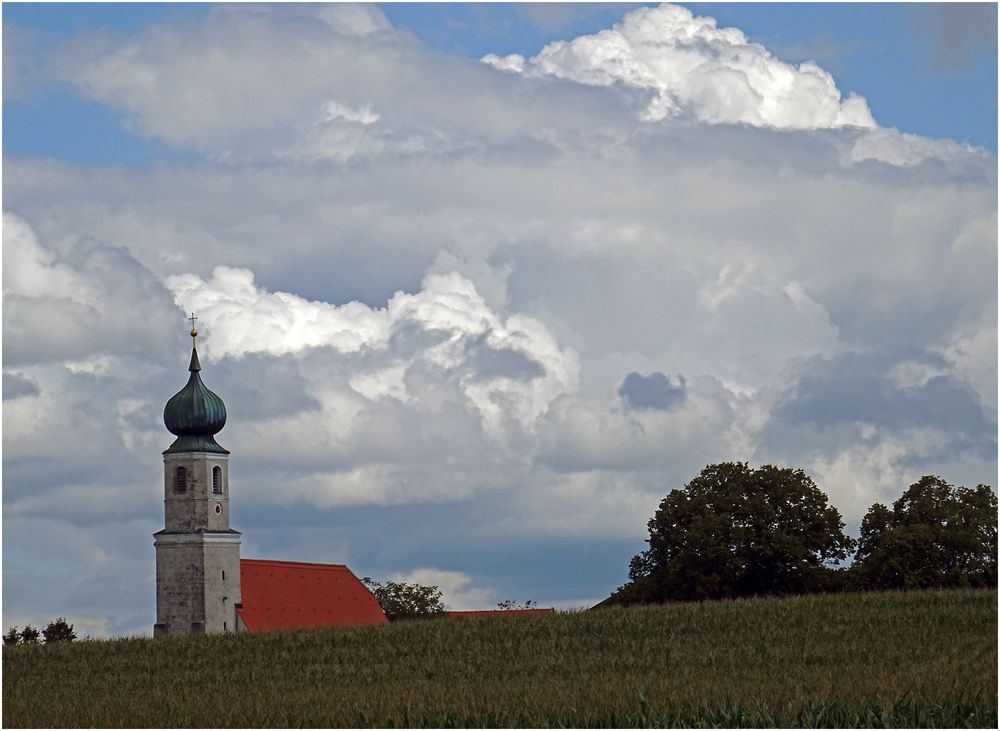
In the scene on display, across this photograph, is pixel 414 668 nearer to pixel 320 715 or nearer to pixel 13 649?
pixel 320 715

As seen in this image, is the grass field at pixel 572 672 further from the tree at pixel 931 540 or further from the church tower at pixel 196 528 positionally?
the church tower at pixel 196 528

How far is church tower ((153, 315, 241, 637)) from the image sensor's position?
90.1 meters

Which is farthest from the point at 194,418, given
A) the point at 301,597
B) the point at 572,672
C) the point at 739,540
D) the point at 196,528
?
the point at 572,672

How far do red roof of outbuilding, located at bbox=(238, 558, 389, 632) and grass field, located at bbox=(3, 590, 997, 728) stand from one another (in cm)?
4282

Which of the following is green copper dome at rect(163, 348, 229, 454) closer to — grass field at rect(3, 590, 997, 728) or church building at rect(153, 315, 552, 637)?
church building at rect(153, 315, 552, 637)

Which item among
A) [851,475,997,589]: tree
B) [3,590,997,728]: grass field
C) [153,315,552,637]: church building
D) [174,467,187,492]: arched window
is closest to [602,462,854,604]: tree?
[851,475,997,589]: tree

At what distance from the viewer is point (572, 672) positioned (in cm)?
3578

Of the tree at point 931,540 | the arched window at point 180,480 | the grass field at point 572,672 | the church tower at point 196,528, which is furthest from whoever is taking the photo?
the arched window at point 180,480

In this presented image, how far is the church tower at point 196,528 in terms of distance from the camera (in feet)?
295

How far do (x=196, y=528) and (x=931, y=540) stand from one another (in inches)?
1739

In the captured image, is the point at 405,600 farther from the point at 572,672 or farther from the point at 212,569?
the point at 572,672

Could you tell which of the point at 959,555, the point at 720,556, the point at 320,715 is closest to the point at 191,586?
the point at 720,556

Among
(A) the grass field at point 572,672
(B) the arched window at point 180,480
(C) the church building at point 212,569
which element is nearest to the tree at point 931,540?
(A) the grass field at point 572,672

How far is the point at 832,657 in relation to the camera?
36094mm
